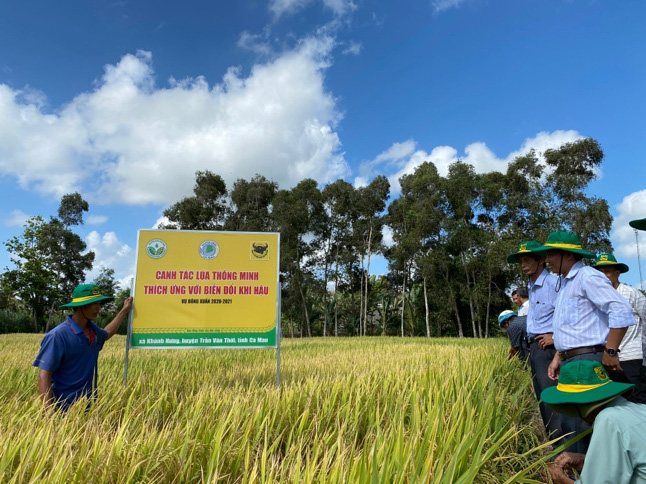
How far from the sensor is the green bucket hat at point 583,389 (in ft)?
5.40

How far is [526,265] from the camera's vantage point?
13.4 ft

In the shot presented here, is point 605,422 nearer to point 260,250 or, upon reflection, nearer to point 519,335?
point 260,250

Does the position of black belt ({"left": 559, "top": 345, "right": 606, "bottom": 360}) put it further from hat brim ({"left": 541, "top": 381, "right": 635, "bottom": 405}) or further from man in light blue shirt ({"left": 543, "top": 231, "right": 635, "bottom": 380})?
hat brim ({"left": 541, "top": 381, "right": 635, "bottom": 405})

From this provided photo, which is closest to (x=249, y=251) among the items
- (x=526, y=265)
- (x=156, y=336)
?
(x=156, y=336)

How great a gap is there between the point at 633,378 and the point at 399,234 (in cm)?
2868

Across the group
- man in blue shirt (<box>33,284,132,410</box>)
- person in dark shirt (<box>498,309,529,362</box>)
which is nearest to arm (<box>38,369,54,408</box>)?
man in blue shirt (<box>33,284,132,410</box>)

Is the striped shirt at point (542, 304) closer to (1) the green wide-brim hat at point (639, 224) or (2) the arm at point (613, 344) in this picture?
(2) the arm at point (613, 344)

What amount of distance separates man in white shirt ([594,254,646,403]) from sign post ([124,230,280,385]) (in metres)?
3.10

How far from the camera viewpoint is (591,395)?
1.65 metres

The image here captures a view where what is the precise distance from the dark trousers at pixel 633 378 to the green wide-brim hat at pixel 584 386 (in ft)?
5.08

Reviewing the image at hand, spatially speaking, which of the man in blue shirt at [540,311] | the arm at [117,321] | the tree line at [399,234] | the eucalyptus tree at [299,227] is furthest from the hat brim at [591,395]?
the eucalyptus tree at [299,227]

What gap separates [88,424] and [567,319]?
10.8ft

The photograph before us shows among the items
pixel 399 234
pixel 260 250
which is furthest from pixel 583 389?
pixel 399 234

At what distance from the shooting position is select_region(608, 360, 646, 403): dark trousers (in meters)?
3.18
